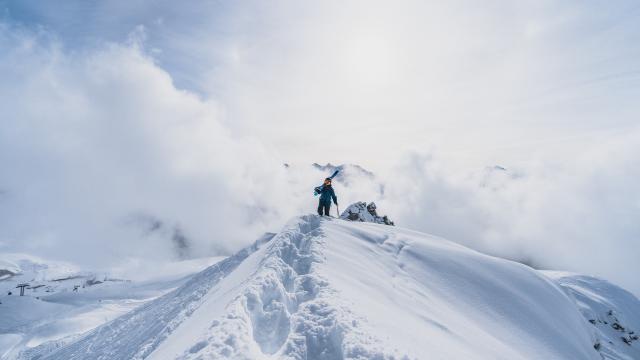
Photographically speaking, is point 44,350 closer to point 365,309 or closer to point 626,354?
point 365,309

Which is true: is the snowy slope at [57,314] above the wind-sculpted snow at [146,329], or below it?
below

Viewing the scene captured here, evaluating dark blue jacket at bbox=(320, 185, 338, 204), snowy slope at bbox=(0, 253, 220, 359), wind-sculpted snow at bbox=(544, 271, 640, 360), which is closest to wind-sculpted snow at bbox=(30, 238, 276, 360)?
dark blue jacket at bbox=(320, 185, 338, 204)

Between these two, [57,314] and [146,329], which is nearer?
[146,329]

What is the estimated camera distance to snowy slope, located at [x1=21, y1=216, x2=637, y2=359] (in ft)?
32.0

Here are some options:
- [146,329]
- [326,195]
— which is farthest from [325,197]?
[146,329]

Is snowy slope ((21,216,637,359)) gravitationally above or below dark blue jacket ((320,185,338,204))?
below

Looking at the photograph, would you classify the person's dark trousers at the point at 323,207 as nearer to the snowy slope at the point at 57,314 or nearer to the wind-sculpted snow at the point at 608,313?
the wind-sculpted snow at the point at 608,313

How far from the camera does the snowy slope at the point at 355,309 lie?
32.0ft

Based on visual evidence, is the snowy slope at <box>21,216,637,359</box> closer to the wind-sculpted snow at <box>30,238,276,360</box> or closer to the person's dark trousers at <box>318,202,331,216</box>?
the wind-sculpted snow at <box>30,238,276,360</box>

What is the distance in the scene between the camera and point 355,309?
433 inches

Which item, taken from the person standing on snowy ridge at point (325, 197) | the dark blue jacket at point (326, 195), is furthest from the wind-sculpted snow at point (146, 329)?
the dark blue jacket at point (326, 195)

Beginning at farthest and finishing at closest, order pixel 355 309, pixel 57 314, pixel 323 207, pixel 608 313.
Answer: pixel 57 314
pixel 608 313
pixel 323 207
pixel 355 309

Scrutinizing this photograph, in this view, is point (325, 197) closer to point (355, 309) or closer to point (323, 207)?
point (323, 207)

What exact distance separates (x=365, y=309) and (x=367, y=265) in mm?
6767
